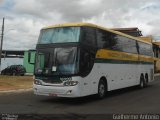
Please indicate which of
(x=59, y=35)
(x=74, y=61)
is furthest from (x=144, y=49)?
(x=74, y=61)

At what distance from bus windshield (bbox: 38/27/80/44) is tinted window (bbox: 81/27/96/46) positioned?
28 centimetres

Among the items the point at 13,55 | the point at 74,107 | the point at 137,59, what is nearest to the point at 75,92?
the point at 74,107

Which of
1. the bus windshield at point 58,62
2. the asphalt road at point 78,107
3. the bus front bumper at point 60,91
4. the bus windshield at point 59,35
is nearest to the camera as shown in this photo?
the asphalt road at point 78,107

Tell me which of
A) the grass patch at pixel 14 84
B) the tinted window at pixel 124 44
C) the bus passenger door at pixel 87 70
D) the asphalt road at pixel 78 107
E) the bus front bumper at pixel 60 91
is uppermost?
the tinted window at pixel 124 44

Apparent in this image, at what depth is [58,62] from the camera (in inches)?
616

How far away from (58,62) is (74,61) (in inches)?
28.8

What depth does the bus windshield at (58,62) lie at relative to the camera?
15.4m

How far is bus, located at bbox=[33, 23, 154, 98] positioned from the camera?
15438mm

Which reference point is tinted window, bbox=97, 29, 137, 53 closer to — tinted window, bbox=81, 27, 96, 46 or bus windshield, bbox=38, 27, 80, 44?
tinted window, bbox=81, 27, 96, 46

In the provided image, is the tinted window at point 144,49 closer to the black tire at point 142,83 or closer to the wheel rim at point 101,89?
the black tire at point 142,83

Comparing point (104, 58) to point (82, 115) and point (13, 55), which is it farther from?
point (13, 55)

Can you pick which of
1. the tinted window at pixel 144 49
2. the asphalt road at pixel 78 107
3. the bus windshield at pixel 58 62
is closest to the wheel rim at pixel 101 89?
the asphalt road at pixel 78 107

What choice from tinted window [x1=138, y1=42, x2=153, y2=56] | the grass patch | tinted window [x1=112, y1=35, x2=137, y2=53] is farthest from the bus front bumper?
tinted window [x1=138, y1=42, x2=153, y2=56]

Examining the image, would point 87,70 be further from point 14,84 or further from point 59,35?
point 14,84
